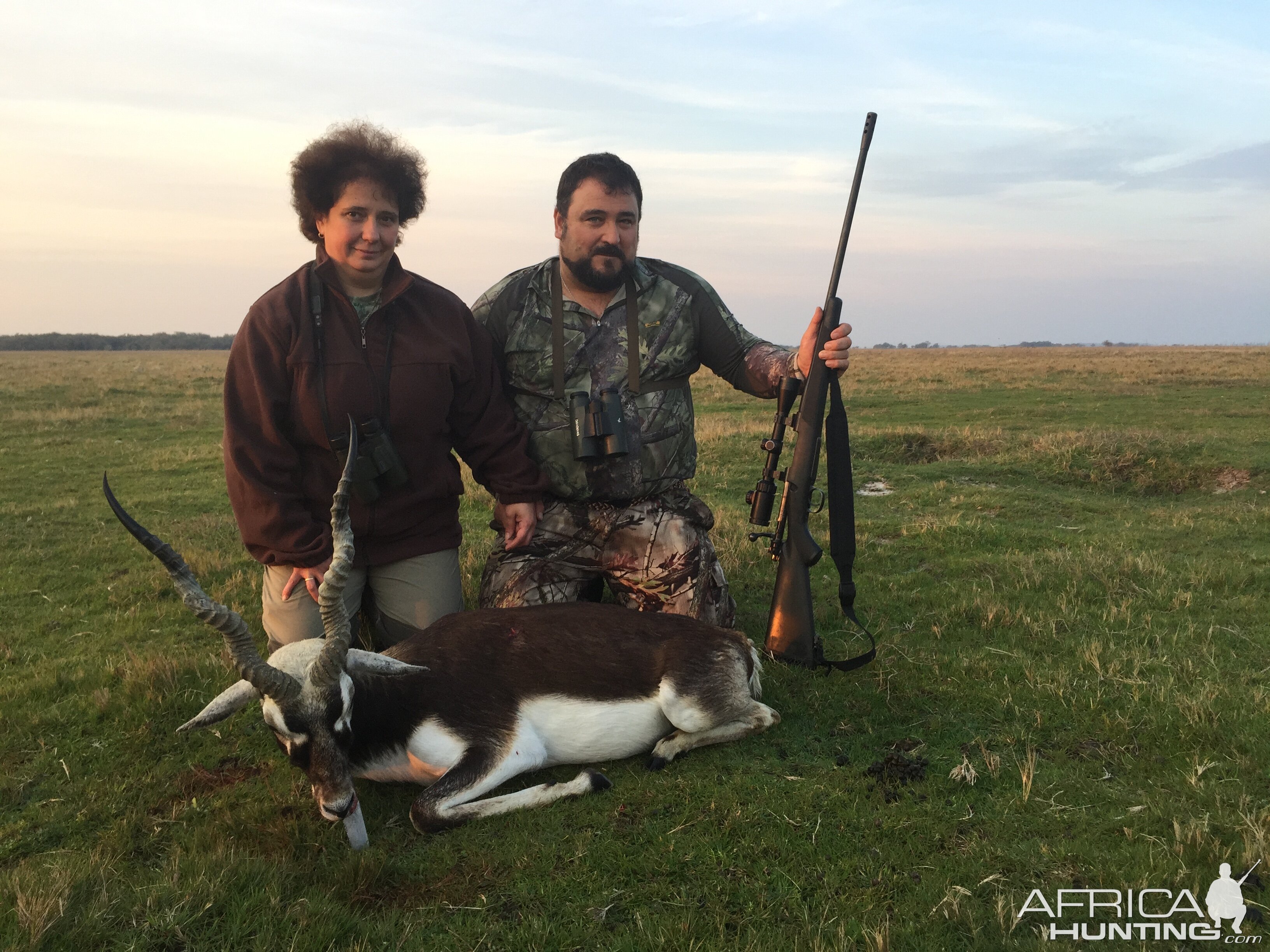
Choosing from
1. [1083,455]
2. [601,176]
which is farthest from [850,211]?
[1083,455]

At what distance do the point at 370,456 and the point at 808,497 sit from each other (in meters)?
3.07

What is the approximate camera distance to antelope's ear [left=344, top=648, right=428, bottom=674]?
4449 millimetres

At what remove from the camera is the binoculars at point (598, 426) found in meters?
6.46

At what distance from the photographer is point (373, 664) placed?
4453 millimetres

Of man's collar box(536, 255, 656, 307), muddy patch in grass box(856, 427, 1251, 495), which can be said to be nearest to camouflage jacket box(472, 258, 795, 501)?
man's collar box(536, 255, 656, 307)

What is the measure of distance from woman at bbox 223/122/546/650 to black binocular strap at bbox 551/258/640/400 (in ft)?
1.85

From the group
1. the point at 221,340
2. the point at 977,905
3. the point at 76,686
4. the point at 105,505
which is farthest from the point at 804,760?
the point at 221,340

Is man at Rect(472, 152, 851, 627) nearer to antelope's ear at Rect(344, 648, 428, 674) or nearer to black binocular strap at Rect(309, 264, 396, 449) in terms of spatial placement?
black binocular strap at Rect(309, 264, 396, 449)

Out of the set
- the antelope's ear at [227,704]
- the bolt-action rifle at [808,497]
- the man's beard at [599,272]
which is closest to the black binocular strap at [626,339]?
the man's beard at [599,272]

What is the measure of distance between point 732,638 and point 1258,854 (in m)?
2.75

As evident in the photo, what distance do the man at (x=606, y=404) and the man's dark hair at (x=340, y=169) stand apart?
4.27ft

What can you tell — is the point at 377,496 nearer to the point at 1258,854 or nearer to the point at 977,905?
the point at 977,905

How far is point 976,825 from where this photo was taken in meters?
4.11

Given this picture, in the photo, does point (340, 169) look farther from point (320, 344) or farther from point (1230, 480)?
point (1230, 480)
